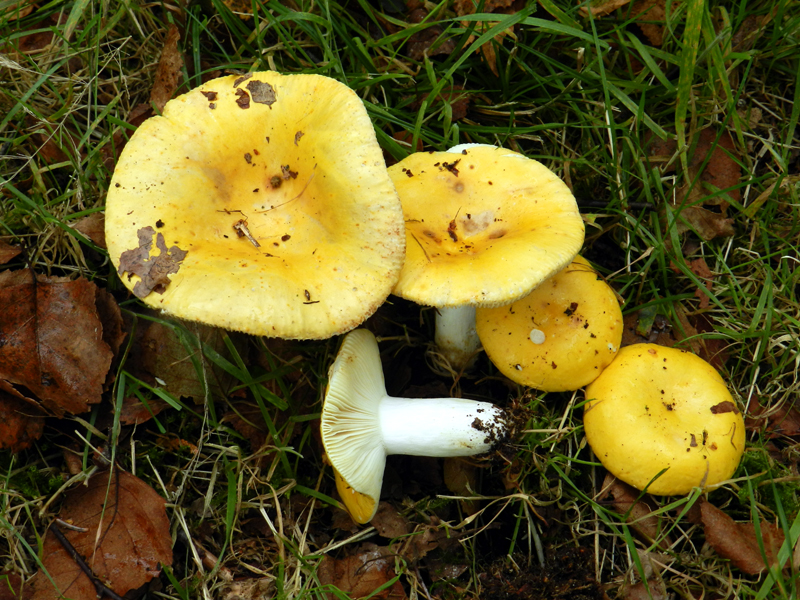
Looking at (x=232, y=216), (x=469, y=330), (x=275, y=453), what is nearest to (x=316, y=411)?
(x=275, y=453)

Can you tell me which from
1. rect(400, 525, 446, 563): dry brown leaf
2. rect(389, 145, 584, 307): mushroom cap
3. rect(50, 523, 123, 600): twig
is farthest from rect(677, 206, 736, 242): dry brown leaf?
rect(50, 523, 123, 600): twig

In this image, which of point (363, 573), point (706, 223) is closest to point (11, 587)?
point (363, 573)

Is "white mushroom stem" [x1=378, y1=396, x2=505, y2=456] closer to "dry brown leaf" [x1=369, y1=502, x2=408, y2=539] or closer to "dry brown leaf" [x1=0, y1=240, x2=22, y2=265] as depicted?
"dry brown leaf" [x1=369, y1=502, x2=408, y2=539]

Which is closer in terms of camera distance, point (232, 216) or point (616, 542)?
point (232, 216)

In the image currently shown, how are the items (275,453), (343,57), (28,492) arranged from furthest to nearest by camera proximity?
(343,57) → (275,453) → (28,492)

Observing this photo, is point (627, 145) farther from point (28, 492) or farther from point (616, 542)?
point (28, 492)

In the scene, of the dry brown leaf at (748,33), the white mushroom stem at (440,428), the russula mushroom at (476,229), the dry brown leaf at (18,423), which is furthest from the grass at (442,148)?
the russula mushroom at (476,229)
